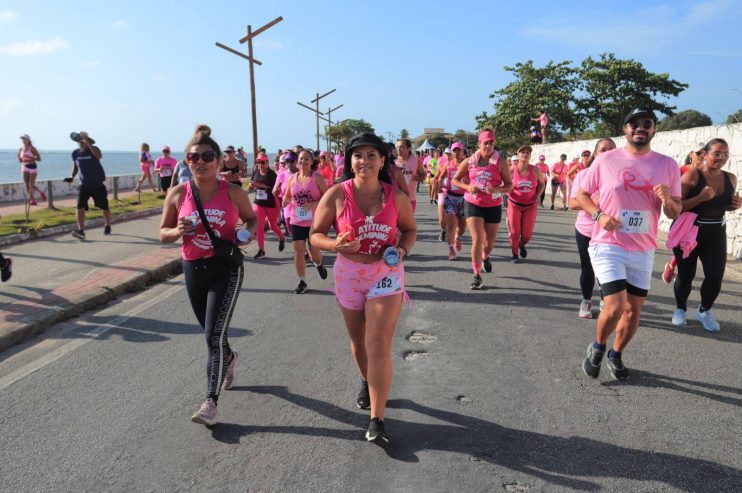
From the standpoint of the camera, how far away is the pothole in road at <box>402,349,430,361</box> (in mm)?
4727

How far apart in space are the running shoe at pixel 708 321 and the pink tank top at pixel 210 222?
4.65 meters

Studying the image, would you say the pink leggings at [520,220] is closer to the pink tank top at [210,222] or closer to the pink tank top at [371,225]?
the pink tank top at [371,225]

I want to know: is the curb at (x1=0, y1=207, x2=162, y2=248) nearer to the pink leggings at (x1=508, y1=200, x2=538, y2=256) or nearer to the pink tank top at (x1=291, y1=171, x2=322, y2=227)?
the pink tank top at (x1=291, y1=171, x2=322, y2=227)

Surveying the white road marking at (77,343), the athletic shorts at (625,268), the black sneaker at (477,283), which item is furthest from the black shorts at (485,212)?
the white road marking at (77,343)

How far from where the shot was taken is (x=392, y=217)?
3352mm

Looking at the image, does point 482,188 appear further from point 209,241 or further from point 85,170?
point 85,170

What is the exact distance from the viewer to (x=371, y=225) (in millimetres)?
3307

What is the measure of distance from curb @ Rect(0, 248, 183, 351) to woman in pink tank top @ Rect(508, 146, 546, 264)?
5.35 m

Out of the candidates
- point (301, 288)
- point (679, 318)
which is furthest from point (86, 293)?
point (679, 318)

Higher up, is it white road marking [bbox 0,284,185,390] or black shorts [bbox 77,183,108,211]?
black shorts [bbox 77,183,108,211]

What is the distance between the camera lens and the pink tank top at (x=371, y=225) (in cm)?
331

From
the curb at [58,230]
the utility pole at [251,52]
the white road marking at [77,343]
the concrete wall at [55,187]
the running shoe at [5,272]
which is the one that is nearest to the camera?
the white road marking at [77,343]

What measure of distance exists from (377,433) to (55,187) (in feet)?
66.1

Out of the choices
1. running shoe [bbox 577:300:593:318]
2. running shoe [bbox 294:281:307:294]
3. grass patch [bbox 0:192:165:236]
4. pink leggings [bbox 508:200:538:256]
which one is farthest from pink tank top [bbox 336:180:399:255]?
grass patch [bbox 0:192:165:236]
